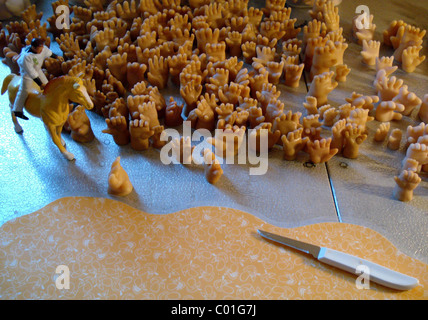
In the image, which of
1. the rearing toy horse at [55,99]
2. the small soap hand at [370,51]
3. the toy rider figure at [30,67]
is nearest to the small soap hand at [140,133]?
the rearing toy horse at [55,99]

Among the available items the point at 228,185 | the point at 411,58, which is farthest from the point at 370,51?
the point at 228,185

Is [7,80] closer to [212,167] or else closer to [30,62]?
[30,62]

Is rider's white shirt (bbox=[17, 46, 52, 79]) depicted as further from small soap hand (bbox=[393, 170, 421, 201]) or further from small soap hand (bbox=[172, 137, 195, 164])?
small soap hand (bbox=[393, 170, 421, 201])

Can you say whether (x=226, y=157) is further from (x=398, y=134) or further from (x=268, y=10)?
(x=268, y=10)

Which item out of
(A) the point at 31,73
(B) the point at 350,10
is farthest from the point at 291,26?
(A) the point at 31,73

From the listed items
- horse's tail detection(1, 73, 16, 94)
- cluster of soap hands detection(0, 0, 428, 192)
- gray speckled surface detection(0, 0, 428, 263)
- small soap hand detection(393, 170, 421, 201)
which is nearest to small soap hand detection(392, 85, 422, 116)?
cluster of soap hands detection(0, 0, 428, 192)

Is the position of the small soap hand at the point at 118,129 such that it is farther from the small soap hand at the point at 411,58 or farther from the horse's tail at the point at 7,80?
the small soap hand at the point at 411,58
